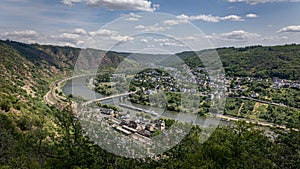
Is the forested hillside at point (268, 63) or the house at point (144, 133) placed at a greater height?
the forested hillside at point (268, 63)

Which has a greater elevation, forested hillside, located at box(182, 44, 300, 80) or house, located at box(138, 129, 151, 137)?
forested hillside, located at box(182, 44, 300, 80)

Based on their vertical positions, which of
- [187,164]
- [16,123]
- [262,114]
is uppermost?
[187,164]

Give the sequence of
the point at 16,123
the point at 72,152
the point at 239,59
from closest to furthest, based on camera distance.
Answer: the point at 72,152
the point at 16,123
the point at 239,59

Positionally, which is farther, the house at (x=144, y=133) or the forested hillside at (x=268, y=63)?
the forested hillside at (x=268, y=63)

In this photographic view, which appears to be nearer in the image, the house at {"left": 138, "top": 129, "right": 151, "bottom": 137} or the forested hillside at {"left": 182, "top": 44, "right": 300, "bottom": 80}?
the house at {"left": 138, "top": 129, "right": 151, "bottom": 137}

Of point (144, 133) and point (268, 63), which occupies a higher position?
point (268, 63)

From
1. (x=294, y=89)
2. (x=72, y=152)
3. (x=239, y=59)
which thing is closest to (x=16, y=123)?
(x=72, y=152)

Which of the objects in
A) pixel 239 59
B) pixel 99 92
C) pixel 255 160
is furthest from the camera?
pixel 239 59

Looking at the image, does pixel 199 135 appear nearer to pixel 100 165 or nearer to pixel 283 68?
pixel 100 165

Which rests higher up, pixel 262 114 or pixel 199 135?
pixel 199 135

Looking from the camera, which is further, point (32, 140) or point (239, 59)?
point (239, 59)

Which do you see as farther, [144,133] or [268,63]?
[268,63]
